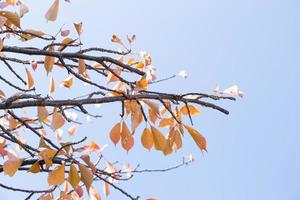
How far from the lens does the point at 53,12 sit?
812 millimetres

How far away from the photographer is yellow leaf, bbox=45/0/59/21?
0.81 metres

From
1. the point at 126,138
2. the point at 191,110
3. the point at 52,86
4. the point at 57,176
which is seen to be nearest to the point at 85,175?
the point at 57,176

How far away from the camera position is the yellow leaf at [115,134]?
768 mm

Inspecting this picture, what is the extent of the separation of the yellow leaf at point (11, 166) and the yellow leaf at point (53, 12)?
1.01ft

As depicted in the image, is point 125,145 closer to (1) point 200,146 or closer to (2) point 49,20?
(1) point 200,146

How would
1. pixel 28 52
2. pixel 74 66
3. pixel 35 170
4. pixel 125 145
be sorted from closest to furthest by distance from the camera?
pixel 35 170, pixel 125 145, pixel 28 52, pixel 74 66

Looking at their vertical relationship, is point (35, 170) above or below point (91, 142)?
below

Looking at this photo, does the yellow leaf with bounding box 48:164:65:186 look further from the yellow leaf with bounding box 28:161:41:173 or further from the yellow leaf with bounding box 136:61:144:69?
the yellow leaf with bounding box 136:61:144:69

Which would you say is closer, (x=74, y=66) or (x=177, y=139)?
(x=177, y=139)

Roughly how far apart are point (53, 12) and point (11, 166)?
335mm

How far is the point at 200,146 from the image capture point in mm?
725

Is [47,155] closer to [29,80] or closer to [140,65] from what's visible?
[29,80]

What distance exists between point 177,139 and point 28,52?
16.2 inches

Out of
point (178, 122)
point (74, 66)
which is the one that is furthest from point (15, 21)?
point (74, 66)
